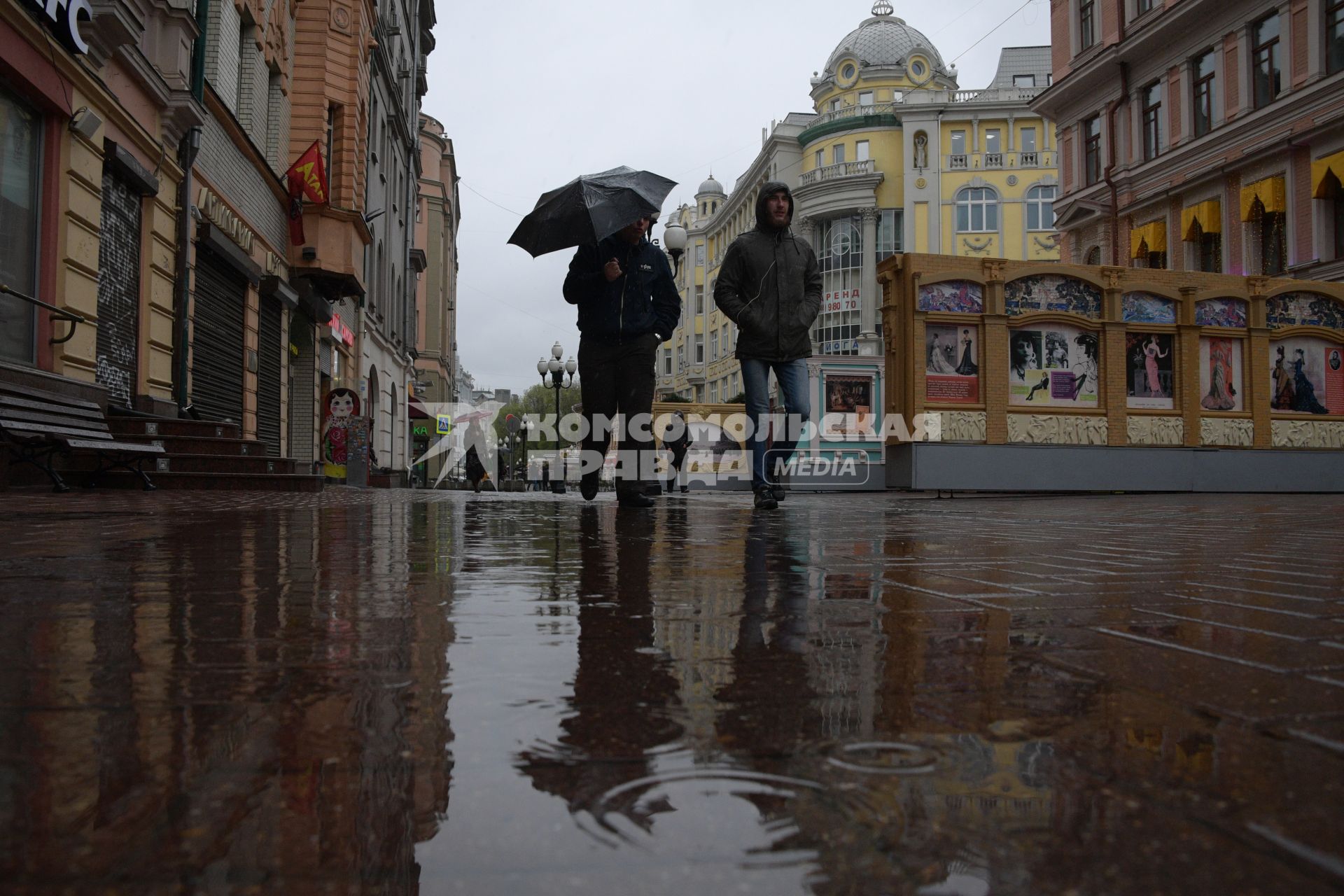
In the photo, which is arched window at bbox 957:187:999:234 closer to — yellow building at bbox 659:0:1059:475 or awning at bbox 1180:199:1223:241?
yellow building at bbox 659:0:1059:475

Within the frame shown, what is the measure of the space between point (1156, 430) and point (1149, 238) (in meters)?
16.1

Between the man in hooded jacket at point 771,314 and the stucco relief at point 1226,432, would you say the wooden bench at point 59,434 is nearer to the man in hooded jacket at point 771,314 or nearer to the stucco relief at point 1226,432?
the man in hooded jacket at point 771,314

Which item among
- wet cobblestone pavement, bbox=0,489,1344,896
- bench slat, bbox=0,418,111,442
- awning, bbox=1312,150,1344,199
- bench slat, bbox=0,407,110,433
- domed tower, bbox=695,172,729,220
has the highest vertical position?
domed tower, bbox=695,172,729,220

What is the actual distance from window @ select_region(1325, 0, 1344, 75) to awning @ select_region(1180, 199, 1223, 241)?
14.2 ft

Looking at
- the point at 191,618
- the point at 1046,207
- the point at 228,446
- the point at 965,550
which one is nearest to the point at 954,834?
the point at 191,618

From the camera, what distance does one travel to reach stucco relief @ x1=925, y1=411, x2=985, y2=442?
1377cm

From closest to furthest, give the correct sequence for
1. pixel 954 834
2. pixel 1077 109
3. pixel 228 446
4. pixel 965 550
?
pixel 954 834
pixel 965 550
pixel 228 446
pixel 1077 109

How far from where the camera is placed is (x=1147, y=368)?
14.9m

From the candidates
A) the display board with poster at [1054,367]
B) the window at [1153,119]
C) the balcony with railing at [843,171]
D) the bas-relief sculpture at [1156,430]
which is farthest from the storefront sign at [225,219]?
the balcony with railing at [843,171]

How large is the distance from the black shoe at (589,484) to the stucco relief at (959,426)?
6857mm

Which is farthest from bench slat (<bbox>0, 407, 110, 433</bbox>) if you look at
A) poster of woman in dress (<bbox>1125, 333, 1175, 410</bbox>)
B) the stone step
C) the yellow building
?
the yellow building

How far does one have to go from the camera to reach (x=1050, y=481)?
46.6ft

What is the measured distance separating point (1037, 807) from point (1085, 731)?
0.28 m

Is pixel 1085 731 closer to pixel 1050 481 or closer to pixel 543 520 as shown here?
pixel 543 520
